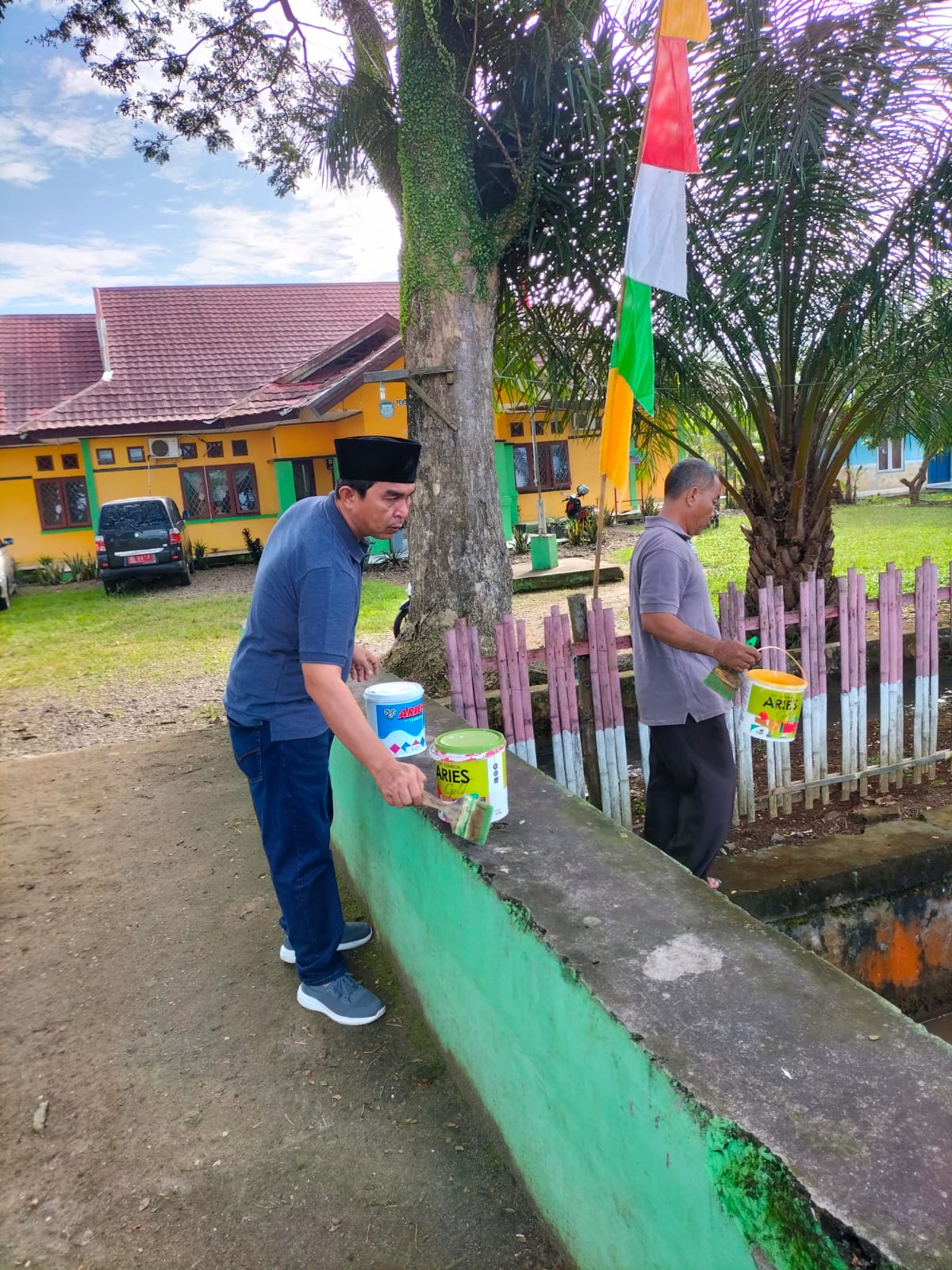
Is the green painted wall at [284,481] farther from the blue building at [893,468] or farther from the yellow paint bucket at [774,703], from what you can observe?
the yellow paint bucket at [774,703]

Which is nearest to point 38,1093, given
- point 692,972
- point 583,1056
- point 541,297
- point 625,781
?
point 583,1056

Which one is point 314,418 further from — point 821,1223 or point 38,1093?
point 821,1223

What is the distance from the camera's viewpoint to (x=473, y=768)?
234 cm

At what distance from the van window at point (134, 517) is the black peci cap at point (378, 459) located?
1500cm

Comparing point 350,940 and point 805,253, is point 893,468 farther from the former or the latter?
point 350,940

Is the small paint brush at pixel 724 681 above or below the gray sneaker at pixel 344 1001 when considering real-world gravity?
above

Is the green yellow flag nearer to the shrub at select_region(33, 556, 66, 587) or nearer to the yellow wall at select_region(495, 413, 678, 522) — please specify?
the yellow wall at select_region(495, 413, 678, 522)

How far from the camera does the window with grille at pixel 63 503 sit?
1881cm

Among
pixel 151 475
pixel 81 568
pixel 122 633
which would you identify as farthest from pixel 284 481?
pixel 122 633

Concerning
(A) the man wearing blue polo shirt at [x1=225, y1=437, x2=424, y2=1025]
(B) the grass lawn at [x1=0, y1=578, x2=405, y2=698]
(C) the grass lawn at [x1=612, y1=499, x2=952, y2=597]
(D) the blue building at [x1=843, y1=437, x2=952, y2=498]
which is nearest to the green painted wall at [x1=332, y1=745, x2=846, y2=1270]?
(A) the man wearing blue polo shirt at [x1=225, y1=437, x2=424, y2=1025]

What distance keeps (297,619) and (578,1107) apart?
159 centimetres

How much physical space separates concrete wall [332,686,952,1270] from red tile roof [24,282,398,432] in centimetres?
1701

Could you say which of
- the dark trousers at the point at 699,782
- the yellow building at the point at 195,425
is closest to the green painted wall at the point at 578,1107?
the dark trousers at the point at 699,782

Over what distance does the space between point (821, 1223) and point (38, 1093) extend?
249 cm
